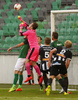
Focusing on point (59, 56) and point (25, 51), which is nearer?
point (59, 56)

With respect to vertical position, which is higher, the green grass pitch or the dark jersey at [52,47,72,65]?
the dark jersey at [52,47,72,65]

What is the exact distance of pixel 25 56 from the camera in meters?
8.68

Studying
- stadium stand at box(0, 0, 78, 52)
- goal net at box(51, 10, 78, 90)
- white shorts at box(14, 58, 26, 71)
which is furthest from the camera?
stadium stand at box(0, 0, 78, 52)

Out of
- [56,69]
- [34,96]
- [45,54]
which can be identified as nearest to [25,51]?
[45,54]

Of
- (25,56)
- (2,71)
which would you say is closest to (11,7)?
(2,71)

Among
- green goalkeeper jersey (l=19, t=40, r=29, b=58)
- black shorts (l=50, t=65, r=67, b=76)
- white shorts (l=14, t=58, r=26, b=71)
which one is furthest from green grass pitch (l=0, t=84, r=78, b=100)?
green goalkeeper jersey (l=19, t=40, r=29, b=58)

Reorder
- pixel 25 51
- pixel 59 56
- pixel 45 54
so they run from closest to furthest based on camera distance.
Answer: pixel 59 56 → pixel 45 54 → pixel 25 51

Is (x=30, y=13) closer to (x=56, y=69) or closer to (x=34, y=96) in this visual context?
(x=56, y=69)

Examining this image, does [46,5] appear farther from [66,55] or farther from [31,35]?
[66,55]

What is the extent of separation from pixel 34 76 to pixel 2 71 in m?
1.14

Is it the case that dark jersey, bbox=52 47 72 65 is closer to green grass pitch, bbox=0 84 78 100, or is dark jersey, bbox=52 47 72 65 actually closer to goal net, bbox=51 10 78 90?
green grass pitch, bbox=0 84 78 100

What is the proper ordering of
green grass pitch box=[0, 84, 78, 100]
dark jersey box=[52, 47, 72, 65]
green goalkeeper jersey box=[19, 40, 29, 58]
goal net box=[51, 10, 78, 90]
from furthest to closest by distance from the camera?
goal net box=[51, 10, 78, 90] → green goalkeeper jersey box=[19, 40, 29, 58] → dark jersey box=[52, 47, 72, 65] → green grass pitch box=[0, 84, 78, 100]

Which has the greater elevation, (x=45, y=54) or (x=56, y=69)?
(x=45, y=54)

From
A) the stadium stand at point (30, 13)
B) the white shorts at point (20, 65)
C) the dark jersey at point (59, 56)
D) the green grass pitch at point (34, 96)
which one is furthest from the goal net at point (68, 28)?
the stadium stand at point (30, 13)
